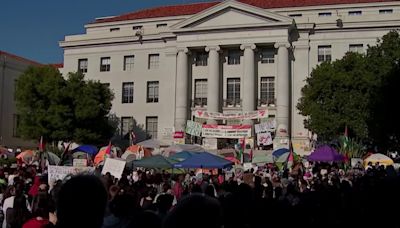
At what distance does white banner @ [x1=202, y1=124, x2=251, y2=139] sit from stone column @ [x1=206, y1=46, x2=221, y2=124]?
5.69 m

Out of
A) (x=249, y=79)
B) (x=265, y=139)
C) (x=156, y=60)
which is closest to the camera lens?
(x=265, y=139)

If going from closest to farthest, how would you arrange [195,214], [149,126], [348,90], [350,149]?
1. [195,214]
2. [350,149]
3. [348,90]
4. [149,126]

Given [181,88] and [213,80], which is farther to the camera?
[181,88]

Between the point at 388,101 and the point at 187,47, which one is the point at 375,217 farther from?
the point at 187,47

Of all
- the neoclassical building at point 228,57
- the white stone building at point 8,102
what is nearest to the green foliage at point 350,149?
the neoclassical building at point 228,57

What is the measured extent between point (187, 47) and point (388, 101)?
24892mm

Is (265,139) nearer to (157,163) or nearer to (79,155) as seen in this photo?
(79,155)

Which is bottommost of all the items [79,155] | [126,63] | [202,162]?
[79,155]

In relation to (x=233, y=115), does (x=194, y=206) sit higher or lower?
lower

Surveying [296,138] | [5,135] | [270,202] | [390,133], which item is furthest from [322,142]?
[270,202]

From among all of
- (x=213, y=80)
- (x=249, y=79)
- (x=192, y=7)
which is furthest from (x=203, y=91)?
(x=192, y=7)

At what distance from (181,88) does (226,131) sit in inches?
364

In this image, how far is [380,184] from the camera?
12.7 metres

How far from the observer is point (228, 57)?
52.5 m
